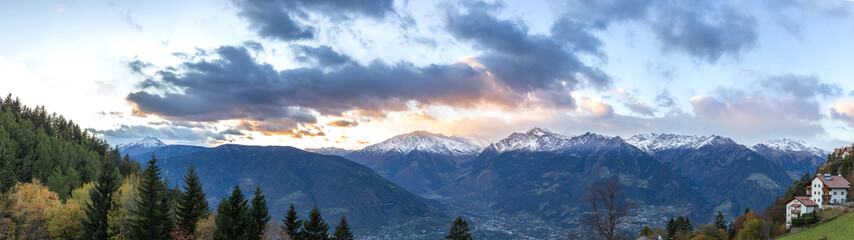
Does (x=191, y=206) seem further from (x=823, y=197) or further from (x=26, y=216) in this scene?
(x=823, y=197)

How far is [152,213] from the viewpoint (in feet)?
226

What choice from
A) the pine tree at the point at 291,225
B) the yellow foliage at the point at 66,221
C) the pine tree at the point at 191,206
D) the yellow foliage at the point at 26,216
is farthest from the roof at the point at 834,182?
the yellow foliage at the point at 26,216

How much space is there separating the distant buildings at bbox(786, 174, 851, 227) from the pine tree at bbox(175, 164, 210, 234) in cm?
12260

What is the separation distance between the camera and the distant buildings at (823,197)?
10369 cm

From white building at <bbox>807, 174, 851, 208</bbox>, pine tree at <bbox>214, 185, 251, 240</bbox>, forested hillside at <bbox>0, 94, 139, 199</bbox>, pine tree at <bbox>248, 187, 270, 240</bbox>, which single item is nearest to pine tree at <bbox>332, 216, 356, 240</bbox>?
pine tree at <bbox>248, 187, 270, 240</bbox>

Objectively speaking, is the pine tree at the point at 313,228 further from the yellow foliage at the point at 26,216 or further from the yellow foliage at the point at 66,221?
the yellow foliage at the point at 26,216

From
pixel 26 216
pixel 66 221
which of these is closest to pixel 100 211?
pixel 66 221

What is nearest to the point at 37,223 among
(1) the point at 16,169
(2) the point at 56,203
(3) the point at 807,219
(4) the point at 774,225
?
(2) the point at 56,203

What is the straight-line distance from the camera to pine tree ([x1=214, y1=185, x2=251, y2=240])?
202 ft

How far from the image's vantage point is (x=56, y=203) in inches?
3312

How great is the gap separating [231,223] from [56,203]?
47.1 metres

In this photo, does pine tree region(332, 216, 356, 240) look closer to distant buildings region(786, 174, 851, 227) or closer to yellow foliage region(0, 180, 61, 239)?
yellow foliage region(0, 180, 61, 239)

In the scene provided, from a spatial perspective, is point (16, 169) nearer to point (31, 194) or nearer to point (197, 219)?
point (31, 194)

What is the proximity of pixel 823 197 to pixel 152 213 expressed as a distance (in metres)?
140
